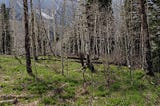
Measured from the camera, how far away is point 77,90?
18766 mm

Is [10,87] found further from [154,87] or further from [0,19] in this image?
[0,19]

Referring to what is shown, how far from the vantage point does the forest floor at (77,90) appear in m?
16.7

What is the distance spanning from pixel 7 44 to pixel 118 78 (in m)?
57.6

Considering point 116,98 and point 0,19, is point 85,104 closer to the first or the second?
point 116,98

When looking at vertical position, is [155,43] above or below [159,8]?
below

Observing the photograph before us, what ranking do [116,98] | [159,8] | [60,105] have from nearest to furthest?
[60,105] → [116,98] → [159,8]

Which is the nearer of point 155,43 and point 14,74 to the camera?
point 14,74

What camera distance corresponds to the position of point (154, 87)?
66.0 feet

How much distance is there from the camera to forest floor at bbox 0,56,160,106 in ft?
54.7

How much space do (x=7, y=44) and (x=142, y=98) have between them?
205 feet

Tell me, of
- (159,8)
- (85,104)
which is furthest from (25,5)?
(159,8)

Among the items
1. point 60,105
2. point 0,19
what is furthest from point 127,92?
point 0,19

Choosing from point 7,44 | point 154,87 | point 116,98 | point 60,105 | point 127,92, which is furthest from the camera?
point 7,44

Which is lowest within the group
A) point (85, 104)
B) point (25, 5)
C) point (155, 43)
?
point (85, 104)
